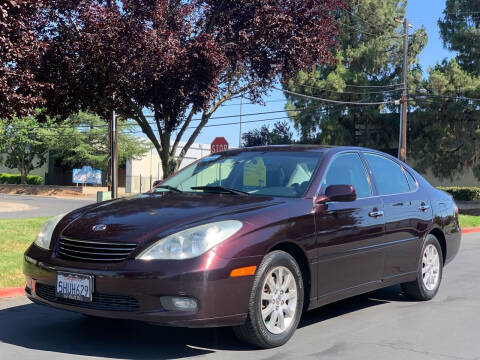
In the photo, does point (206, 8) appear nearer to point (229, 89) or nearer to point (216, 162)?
point (229, 89)

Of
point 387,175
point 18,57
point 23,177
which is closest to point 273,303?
point 387,175

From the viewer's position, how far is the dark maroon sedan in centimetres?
427

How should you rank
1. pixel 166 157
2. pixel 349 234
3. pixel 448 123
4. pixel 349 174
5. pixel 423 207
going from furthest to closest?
pixel 448 123 → pixel 166 157 → pixel 423 207 → pixel 349 174 → pixel 349 234

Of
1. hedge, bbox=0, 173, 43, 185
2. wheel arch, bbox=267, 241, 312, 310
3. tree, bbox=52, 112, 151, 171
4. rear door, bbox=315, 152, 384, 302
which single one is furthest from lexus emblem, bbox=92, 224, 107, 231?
hedge, bbox=0, 173, 43, 185

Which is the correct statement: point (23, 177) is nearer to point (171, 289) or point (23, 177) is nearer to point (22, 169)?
point (22, 169)

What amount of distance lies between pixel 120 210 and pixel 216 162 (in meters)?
1.49

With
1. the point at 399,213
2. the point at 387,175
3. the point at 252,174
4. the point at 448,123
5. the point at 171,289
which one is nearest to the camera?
the point at 171,289

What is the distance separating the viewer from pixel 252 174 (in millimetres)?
5773

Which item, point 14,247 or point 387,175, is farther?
point 14,247

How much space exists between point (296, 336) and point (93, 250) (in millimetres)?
1908

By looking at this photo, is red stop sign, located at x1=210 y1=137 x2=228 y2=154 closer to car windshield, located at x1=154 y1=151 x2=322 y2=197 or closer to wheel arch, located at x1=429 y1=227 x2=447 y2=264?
wheel arch, located at x1=429 y1=227 x2=447 y2=264

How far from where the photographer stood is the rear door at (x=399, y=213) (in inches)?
240

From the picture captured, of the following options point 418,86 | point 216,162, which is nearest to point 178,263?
point 216,162

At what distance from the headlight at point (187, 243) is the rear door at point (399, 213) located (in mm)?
2238
